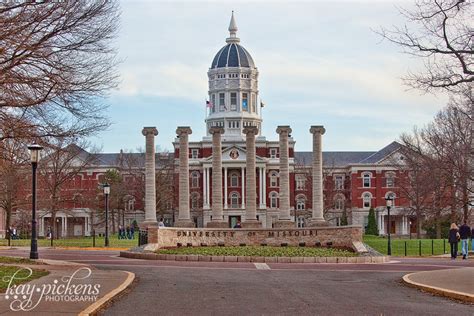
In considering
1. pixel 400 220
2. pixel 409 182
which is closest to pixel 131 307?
pixel 409 182

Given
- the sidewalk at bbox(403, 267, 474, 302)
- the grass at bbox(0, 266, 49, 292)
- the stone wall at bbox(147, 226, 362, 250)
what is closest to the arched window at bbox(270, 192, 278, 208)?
the stone wall at bbox(147, 226, 362, 250)

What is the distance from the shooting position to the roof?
428ft

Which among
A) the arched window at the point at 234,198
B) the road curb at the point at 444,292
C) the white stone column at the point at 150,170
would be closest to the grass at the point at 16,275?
the road curb at the point at 444,292

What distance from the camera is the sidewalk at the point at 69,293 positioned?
13739mm

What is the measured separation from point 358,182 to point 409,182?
1584 inches

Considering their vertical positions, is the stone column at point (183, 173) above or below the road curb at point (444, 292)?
above

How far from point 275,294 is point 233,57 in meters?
115

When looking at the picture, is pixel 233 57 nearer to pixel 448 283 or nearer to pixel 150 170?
pixel 150 170

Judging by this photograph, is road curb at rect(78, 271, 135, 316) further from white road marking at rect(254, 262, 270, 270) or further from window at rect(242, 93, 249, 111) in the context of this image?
window at rect(242, 93, 249, 111)

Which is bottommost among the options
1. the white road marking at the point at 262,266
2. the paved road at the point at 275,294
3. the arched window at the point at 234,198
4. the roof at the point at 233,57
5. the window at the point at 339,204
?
the white road marking at the point at 262,266

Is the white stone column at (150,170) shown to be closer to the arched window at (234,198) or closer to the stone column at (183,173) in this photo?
the stone column at (183,173)

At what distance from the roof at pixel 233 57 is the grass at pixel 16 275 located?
10940 centimetres

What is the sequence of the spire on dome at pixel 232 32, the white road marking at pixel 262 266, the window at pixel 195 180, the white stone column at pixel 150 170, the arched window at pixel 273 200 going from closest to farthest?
the white road marking at pixel 262 266, the white stone column at pixel 150 170, the window at pixel 195 180, the arched window at pixel 273 200, the spire on dome at pixel 232 32

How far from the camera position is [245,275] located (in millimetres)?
23125
